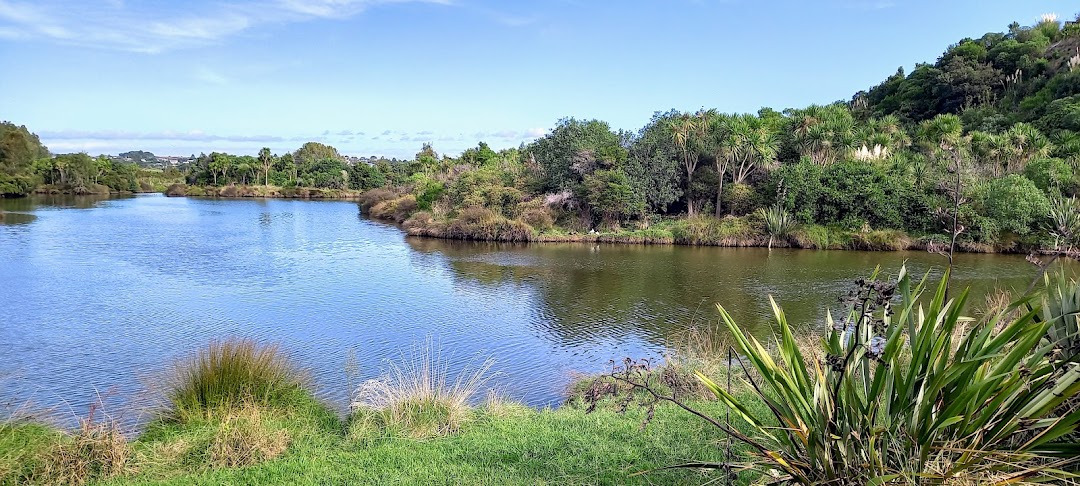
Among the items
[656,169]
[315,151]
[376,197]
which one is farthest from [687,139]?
[315,151]

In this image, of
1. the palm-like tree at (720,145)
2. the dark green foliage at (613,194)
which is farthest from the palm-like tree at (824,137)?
the dark green foliage at (613,194)

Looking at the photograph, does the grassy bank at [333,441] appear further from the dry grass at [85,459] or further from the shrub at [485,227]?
the shrub at [485,227]

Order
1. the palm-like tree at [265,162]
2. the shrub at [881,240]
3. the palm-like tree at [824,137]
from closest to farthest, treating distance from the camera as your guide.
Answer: the shrub at [881,240], the palm-like tree at [824,137], the palm-like tree at [265,162]

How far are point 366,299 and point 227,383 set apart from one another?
36.9ft

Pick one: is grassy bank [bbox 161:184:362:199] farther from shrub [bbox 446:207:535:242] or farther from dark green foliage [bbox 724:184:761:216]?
dark green foliage [bbox 724:184:761:216]

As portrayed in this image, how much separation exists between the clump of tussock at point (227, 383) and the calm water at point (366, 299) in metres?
1.63

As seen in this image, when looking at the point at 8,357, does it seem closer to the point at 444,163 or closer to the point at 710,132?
the point at 710,132

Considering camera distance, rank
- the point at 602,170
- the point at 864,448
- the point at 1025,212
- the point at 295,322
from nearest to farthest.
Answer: the point at 864,448 → the point at 295,322 → the point at 1025,212 → the point at 602,170

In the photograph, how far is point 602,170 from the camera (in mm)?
36000

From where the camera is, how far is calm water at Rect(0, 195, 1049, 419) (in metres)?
12.0

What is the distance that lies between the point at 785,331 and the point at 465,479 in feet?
9.99

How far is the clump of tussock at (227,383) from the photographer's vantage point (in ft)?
24.3

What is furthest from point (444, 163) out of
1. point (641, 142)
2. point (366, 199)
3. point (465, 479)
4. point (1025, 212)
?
point (465, 479)

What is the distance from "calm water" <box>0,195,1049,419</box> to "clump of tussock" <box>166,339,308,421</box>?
5.34 feet
